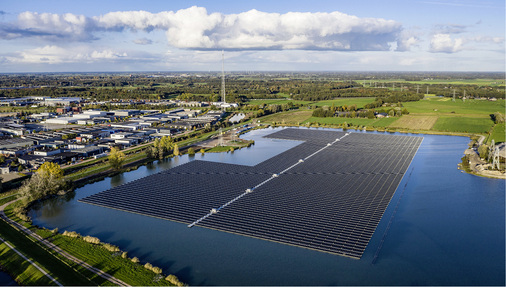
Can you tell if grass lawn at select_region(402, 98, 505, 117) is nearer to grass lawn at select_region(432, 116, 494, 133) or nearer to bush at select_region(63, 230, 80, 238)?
grass lawn at select_region(432, 116, 494, 133)

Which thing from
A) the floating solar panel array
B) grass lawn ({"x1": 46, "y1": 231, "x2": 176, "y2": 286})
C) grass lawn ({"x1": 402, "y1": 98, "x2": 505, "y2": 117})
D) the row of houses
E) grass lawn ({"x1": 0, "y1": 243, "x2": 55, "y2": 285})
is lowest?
grass lawn ({"x1": 0, "y1": 243, "x2": 55, "y2": 285})

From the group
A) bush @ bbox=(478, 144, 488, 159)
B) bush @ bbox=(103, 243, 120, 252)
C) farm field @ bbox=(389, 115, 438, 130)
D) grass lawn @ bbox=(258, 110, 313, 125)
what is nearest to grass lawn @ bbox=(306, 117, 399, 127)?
farm field @ bbox=(389, 115, 438, 130)

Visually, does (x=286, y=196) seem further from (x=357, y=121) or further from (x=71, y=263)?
(x=357, y=121)

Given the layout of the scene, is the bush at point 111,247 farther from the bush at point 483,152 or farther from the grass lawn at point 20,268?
the bush at point 483,152

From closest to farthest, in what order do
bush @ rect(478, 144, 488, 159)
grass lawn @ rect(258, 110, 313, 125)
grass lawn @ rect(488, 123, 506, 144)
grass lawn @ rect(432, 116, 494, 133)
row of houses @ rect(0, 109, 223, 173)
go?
bush @ rect(478, 144, 488, 159) → row of houses @ rect(0, 109, 223, 173) → grass lawn @ rect(488, 123, 506, 144) → grass lawn @ rect(432, 116, 494, 133) → grass lawn @ rect(258, 110, 313, 125)

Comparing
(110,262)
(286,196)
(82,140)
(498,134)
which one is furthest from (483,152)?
(82,140)

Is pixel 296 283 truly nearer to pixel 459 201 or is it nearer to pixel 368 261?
pixel 368 261
